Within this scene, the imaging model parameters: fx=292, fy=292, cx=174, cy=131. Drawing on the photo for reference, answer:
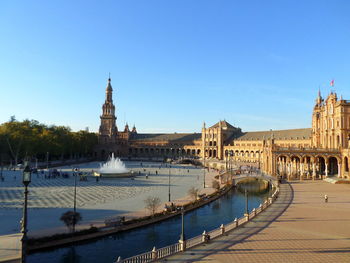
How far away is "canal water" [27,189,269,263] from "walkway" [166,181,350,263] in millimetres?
6642

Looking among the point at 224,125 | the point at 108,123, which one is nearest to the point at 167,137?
the point at 224,125

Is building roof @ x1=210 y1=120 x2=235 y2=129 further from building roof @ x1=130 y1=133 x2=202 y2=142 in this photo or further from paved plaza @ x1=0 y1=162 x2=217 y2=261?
paved plaza @ x1=0 y1=162 x2=217 y2=261

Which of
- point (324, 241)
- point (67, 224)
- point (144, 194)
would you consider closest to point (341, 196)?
point (324, 241)

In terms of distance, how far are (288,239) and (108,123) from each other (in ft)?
446

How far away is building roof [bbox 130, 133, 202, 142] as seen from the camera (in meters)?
167

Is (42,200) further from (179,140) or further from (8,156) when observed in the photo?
(179,140)

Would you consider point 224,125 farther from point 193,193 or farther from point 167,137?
point 193,193

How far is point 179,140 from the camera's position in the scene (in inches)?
6516

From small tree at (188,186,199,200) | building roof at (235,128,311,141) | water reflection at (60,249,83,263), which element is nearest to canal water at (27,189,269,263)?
water reflection at (60,249,83,263)

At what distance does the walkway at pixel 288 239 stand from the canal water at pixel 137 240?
21.8 feet

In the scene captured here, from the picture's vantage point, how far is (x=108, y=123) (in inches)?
5979

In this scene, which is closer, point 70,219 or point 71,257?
point 71,257

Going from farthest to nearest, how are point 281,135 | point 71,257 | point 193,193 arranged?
point 281,135
point 193,193
point 71,257

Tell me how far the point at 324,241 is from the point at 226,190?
35277 millimetres
